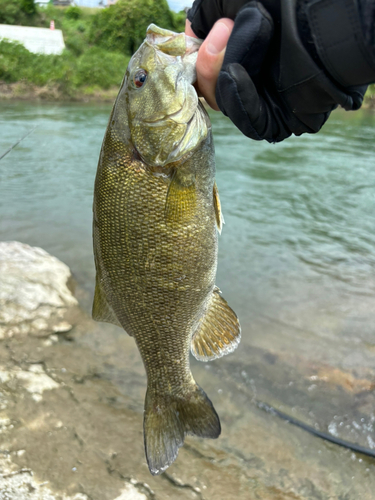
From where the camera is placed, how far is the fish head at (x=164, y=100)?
1.69m

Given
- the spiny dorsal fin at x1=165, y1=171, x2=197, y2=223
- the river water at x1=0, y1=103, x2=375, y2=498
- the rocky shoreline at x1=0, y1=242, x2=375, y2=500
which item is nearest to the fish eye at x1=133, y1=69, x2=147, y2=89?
the spiny dorsal fin at x1=165, y1=171, x2=197, y2=223

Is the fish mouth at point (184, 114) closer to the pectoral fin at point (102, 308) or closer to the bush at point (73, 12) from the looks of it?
the pectoral fin at point (102, 308)

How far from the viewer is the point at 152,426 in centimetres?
213

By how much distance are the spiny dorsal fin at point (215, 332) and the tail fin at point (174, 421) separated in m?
0.23

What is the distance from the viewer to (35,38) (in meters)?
36.0

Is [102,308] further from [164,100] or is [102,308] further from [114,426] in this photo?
[114,426]

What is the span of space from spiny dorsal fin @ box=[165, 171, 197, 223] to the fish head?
0.12 meters

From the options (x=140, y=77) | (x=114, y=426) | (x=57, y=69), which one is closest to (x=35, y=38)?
(x=57, y=69)

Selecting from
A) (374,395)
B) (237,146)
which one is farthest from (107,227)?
(237,146)

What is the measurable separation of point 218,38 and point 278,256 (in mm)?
5766

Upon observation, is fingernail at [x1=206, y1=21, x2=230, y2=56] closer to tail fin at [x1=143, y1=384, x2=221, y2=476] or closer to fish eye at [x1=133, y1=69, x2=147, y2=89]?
fish eye at [x1=133, y1=69, x2=147, y2=89]

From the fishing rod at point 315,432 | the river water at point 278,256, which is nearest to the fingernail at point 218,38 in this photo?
the river water at point 278,256

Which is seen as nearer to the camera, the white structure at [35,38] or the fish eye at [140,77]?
the fish eye at [140,77]

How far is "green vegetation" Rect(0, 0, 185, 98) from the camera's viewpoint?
1194 inches
